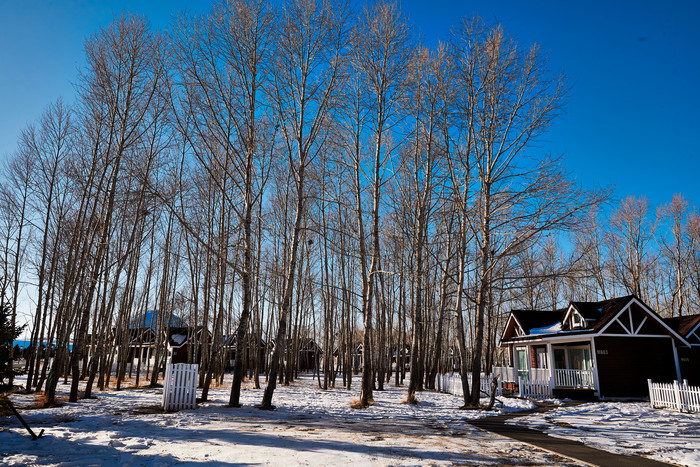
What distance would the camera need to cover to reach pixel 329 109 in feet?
47.1

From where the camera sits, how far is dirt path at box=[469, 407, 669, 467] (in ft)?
21.8

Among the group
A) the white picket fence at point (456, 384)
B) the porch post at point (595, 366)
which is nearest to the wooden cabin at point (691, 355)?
the porch post at point (595, 366)

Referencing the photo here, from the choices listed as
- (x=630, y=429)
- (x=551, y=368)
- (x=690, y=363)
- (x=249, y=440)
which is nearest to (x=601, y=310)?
(x=551, y=368)

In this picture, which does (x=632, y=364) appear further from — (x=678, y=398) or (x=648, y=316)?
(x=678, y=398)

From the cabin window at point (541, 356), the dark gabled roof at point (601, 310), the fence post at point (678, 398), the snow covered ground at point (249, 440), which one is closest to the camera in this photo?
the snow covered ground at point (249, 440)

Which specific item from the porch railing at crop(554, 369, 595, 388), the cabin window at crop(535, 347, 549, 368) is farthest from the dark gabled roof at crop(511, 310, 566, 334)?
the porch railing at crop(554, 369, 595, 388)

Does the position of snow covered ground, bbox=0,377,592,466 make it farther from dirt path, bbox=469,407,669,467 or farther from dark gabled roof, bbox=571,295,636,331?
dark gabled roof, bbox=571,295,636,331

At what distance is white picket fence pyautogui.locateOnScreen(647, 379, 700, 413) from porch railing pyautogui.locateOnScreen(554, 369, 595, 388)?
398cm

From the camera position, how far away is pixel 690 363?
807 inches

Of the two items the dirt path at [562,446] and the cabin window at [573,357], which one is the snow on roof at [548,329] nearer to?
the cabin window at [573,357]

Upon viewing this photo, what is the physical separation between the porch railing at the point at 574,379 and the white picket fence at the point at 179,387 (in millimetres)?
17219

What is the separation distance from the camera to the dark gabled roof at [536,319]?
2478 cm

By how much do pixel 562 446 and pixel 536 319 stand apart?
749 inches

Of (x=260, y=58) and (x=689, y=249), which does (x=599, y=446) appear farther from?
(x=689, y=249)
